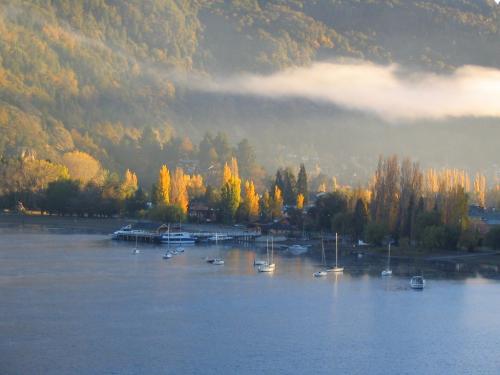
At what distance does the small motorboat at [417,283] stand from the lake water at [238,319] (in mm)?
559

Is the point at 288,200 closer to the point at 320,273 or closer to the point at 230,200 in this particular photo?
the point at 230,200

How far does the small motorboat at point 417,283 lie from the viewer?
189 feet

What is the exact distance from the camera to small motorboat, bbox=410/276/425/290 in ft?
189

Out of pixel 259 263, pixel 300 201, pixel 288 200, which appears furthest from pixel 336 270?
pixel 288 200

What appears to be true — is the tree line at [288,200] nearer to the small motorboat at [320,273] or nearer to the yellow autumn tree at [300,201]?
the yellow autumn tree at [300,201]

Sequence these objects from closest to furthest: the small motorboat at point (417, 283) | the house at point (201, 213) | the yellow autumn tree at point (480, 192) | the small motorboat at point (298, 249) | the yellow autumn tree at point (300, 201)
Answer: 1. the small motorboat at point (417, 283)
2. the small motorboat at point (298, 249)
3. the yellow autumn tree at point (300, 201)
4. the house at point (201, 213)
5. the yellow autumn tree at point (480, 192)

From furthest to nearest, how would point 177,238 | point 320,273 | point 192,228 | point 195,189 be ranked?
point 195,189
point 192,228
point 177,238
point 320,273

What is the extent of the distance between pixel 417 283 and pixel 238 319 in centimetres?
1483

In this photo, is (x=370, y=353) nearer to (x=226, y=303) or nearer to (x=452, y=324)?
(x=452, y=324)

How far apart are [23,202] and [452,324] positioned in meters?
91.0

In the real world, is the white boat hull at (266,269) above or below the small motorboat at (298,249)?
below

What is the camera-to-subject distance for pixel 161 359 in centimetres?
3884

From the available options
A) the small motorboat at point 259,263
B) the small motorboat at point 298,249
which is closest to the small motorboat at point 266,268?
the small motorboat at point 259,263

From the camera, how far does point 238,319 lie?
154 ft
